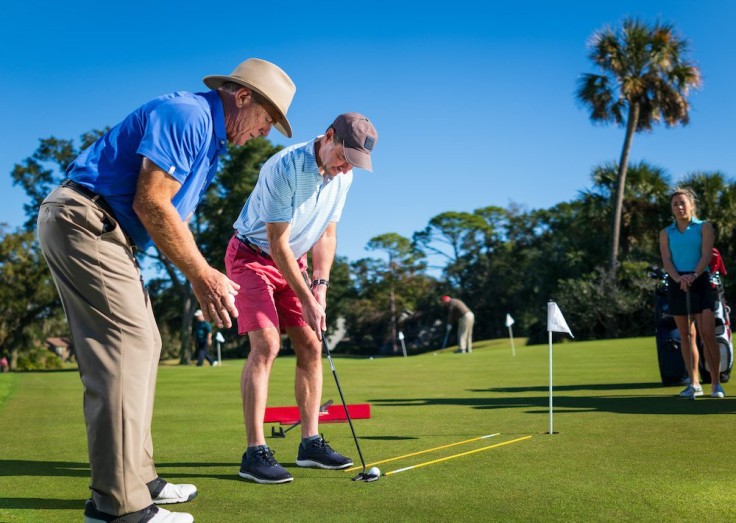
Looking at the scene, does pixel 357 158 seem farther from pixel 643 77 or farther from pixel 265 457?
pixel 643 77

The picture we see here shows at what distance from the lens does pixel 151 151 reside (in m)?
3.32

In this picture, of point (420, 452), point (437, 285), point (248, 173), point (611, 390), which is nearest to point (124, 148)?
point (420, 452)

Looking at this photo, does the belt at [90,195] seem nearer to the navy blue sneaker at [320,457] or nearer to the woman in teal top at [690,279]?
the navy blue sneaker at [320,457]

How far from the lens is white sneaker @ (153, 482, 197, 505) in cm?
397

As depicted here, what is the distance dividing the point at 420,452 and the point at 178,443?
2.04 m

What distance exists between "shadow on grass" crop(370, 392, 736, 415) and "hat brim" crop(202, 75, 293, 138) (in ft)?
14.7

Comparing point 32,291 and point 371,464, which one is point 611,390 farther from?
point 32,291

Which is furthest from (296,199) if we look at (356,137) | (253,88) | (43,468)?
(43,468)

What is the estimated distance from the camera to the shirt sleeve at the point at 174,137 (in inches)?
131

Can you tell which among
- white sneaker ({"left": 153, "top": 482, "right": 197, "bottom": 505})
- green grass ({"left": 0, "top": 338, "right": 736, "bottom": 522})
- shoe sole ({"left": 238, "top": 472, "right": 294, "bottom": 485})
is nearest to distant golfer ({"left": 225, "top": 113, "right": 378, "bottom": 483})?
shoe sole ({"left": 238, "top": 472, "right": 294, "bottom": 485})

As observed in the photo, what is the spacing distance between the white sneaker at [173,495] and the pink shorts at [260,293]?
46.9 inches

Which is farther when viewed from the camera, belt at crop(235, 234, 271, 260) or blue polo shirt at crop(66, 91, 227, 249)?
belt at crop(235, 234, 271, 260)

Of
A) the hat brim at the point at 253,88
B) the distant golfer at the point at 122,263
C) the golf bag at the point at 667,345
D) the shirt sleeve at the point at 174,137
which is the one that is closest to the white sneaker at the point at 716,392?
the golf bag at the point at 667,345

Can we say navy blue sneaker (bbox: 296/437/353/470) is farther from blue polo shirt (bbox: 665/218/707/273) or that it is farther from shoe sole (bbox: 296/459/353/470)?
blue polo shirt (bbox: 665/218/707/273)
